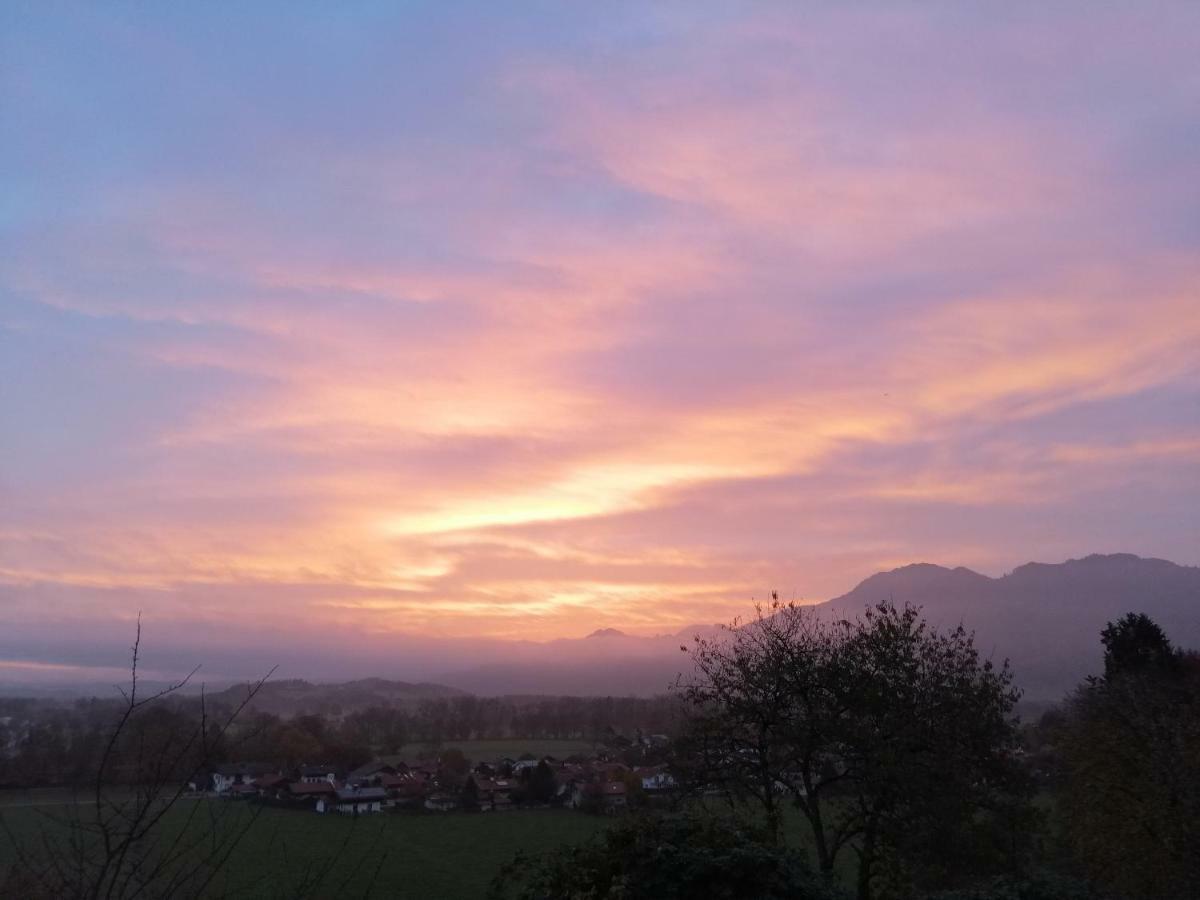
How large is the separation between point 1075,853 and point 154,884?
2412 centimetres

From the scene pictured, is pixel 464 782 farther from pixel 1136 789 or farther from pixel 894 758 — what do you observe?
pixel 894 758

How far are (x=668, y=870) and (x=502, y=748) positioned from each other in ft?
197

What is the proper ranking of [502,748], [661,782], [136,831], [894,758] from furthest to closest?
[502,748]
[661,782]
[894,758]
[136,831]

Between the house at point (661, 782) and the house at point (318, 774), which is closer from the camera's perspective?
the house at point (661, 782)

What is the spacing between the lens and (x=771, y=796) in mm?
14586

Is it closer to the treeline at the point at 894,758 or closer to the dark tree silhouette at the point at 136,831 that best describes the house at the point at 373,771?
the treeline at the point at 894,758

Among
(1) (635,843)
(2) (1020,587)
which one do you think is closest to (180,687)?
(1) (635,843)

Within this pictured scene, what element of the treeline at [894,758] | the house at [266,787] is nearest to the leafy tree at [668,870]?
the treeline at [894,758]

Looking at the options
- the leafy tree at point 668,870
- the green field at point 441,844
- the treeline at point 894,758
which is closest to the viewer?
the leafy tree at point 668,870

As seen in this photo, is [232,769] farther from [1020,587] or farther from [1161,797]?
[1020,587]

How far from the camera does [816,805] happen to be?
1405cm

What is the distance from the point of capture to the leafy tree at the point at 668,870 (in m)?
8.77

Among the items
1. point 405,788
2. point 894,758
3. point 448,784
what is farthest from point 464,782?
point 894,758

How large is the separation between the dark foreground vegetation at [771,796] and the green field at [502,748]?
1142 inches
